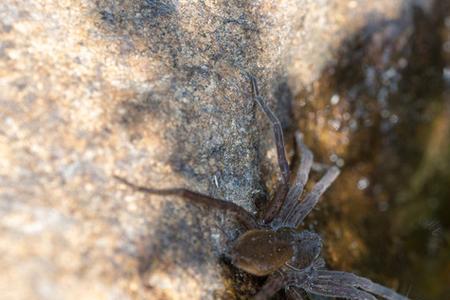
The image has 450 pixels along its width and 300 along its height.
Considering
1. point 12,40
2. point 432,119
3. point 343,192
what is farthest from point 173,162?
point 432,119

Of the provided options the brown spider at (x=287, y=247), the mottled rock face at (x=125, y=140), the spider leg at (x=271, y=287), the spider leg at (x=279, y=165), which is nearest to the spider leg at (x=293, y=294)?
the brown spider at (x=287, y=247)

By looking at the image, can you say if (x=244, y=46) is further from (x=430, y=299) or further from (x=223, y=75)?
(x=430, y=299)

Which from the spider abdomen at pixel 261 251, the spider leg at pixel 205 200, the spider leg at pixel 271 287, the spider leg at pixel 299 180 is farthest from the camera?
the spider leg at pixel 299 180

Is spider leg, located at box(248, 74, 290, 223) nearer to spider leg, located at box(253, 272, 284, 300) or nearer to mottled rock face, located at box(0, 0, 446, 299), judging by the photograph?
mottled rock face, located at box(0, 0, 446, 299)

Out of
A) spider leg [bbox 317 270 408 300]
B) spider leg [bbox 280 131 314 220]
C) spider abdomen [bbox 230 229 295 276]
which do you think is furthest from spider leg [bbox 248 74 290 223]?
spider leg [bbox 317 270 408 300]

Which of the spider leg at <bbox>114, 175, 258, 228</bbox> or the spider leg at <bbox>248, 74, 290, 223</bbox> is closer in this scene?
the spider leg at <bbox>114, 175, 258, 228</bbox>

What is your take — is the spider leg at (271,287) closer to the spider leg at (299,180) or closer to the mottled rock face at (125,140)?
the mottled rock face at (125,140)
